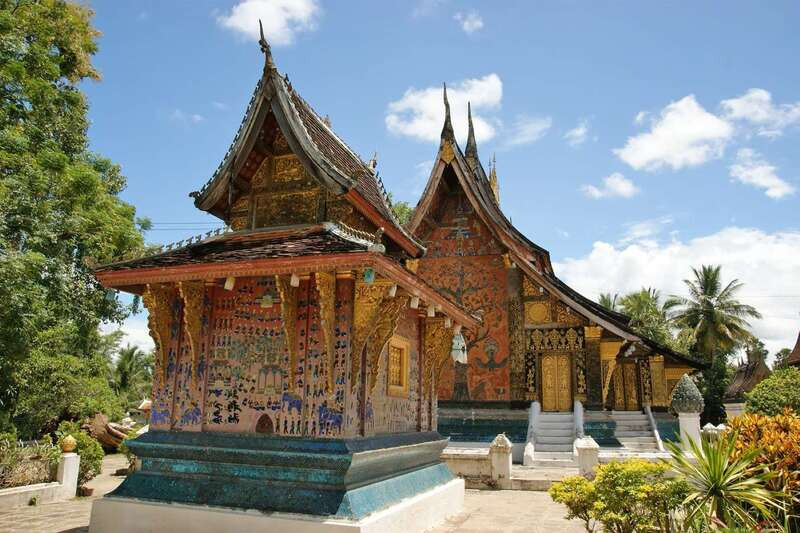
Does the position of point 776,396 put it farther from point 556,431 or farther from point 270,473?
point 270,473

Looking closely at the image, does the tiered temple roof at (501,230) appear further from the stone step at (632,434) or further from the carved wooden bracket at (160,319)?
the carved wooden bracket at (160,319)

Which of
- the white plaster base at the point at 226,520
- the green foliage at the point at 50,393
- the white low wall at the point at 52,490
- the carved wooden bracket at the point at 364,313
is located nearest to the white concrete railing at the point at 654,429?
the white plaster base at the point at 226,520

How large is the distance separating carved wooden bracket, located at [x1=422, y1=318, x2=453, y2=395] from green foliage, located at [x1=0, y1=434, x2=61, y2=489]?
7561 mm

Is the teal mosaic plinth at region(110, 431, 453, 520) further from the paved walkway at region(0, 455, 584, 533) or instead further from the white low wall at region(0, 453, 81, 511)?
the white low wall at region(0, 453, 81, 511)

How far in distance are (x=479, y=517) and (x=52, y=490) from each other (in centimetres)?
804

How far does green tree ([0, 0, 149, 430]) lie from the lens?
44.0 feet

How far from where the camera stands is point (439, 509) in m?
8.85

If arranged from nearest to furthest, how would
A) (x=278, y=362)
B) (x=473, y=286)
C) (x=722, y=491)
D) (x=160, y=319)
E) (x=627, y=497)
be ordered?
(x=722, y=491), (x=627, y=497), (x=278, y=362), (x=160, y=319), (x=473, y=286)

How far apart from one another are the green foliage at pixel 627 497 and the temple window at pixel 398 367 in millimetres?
2975

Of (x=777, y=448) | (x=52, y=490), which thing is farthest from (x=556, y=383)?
(x=52, y=490)

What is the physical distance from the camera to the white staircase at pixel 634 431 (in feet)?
52.2

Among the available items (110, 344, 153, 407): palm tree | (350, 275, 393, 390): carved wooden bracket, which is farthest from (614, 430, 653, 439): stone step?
(110, 344, 153, 407): palm tree

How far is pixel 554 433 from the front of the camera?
16031 millimetres

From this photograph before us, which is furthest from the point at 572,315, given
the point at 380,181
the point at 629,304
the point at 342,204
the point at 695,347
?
the point at 629,304
